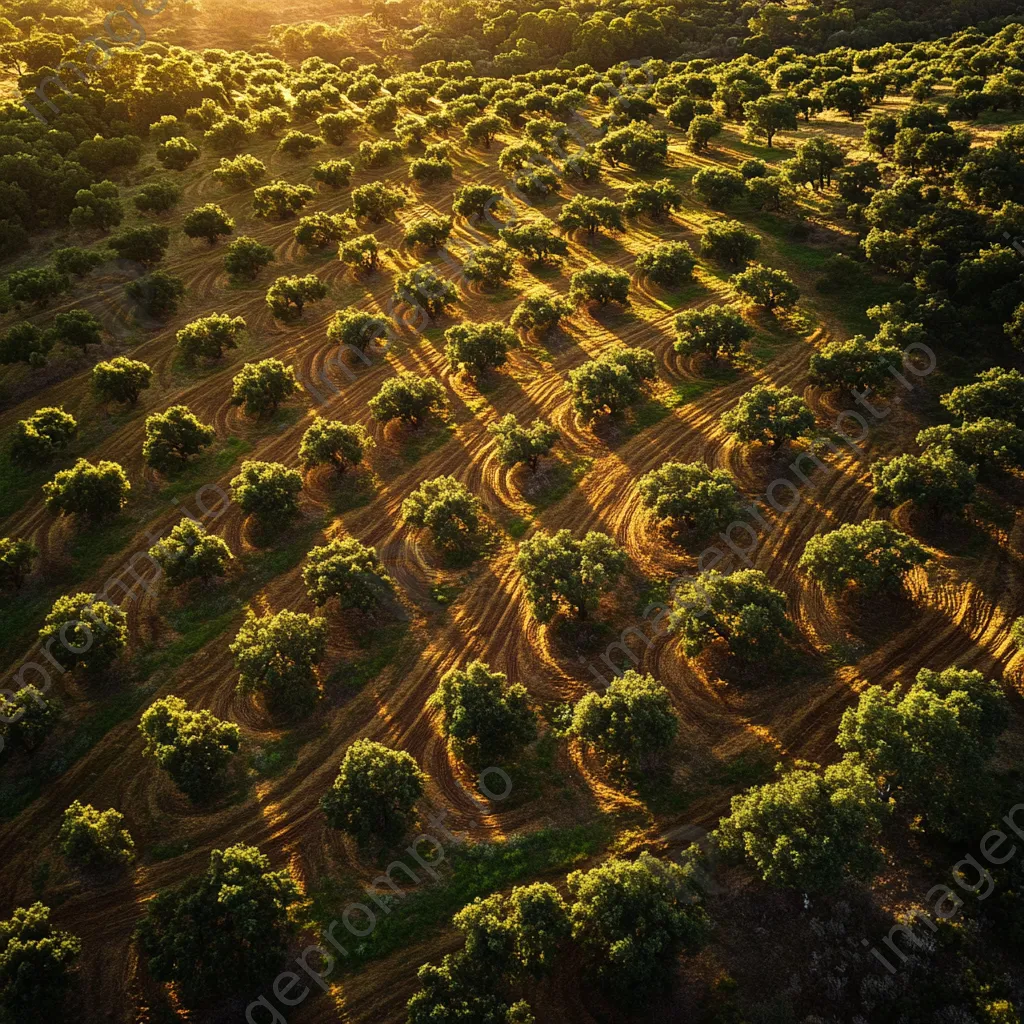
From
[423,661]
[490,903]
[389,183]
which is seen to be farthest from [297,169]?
[490,903]

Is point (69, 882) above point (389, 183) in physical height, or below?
below

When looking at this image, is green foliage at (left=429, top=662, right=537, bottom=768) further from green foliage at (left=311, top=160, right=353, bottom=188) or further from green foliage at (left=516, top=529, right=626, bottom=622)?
green foliage at (left=311, top=160, right=353, bottom=188)

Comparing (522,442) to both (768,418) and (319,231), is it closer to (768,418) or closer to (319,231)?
(768,418)

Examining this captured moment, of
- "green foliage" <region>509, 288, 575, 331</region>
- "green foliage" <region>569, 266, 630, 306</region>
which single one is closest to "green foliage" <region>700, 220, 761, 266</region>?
"green foliage" <region>569, 266, 630, 306</region>

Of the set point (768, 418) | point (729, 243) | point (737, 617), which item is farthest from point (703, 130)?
point (737, 617)

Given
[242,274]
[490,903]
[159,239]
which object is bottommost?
[490,903]

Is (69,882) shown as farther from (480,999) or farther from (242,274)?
(242,274)

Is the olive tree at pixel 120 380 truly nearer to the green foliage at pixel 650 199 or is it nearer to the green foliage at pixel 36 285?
the green foliage at pixel 36 285
